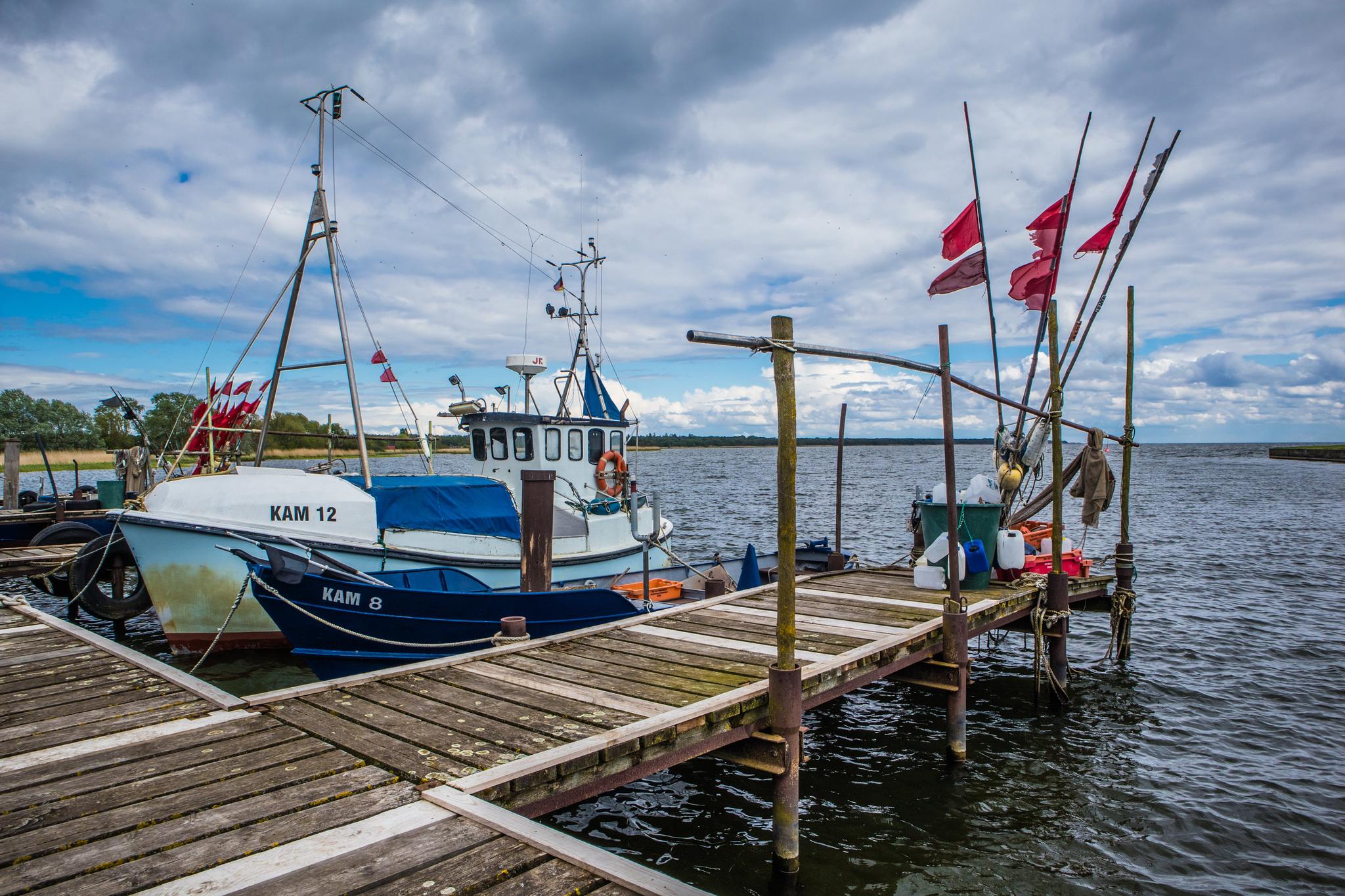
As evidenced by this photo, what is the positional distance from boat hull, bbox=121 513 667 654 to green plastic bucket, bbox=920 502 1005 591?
7552mm

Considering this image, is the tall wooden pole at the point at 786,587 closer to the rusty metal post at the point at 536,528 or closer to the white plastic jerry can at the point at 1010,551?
the rusty metal post at the point at 536,528

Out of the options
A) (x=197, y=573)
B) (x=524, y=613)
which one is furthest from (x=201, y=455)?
(x=524, y=613)

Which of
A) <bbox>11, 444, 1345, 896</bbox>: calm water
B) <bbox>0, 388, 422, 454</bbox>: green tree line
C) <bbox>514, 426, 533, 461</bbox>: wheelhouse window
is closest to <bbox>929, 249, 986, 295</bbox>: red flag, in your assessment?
<bbox>11, 444, 1345, 896</bbox>: calm water

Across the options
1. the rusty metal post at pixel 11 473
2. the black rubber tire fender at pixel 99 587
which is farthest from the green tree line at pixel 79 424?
the black rubber tire fender at pixel 99 587

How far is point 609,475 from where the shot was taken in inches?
610

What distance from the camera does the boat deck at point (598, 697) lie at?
4.58m

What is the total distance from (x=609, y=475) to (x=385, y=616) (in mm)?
7405

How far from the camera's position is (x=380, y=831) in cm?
359

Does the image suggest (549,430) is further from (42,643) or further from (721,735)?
(721,735)

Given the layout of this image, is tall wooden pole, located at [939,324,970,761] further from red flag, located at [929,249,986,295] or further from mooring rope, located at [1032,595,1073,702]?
red flag, located at [929,249,986,295]

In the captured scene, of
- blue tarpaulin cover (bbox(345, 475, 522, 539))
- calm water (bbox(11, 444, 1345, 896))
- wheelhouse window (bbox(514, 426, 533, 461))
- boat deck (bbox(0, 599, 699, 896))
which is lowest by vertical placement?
calm water (bbox(11, 444, 1345, 896))

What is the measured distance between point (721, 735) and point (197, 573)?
8631mm

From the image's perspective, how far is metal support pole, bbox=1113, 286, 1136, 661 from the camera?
12.2m

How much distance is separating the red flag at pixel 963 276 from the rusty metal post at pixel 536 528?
650cm
